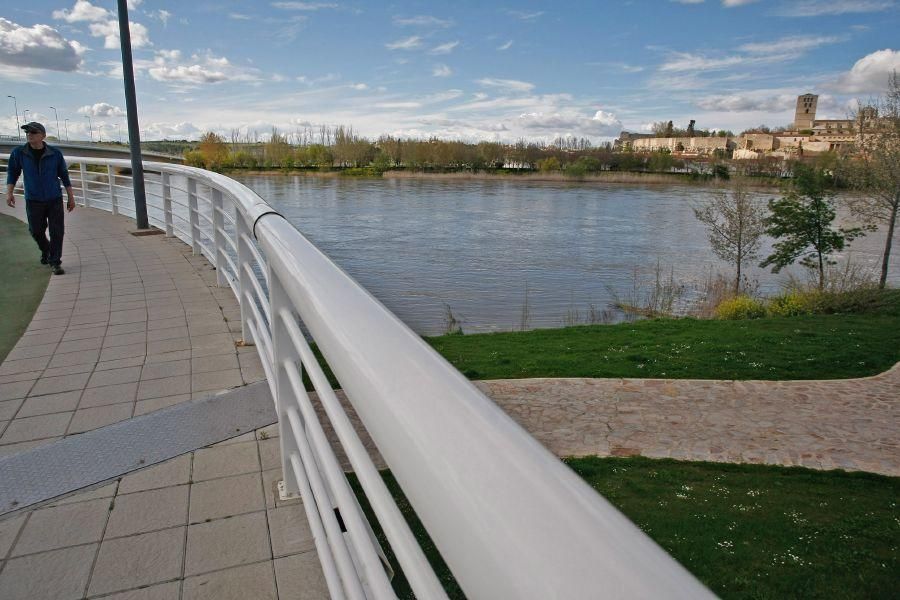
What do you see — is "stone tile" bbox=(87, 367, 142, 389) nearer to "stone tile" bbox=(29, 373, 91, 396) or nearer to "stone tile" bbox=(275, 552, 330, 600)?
"stone tile" bbox=(29, 373, 91, 396)

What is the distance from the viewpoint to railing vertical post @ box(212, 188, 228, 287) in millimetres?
4898

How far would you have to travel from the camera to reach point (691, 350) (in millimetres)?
9320

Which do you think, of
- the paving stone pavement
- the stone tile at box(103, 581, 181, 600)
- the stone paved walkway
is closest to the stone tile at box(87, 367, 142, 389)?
the stone paved walkway

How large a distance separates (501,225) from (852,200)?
45.6 feet

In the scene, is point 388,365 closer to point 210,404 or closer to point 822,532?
point 210,404

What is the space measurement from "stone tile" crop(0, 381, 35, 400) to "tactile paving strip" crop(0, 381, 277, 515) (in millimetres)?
740

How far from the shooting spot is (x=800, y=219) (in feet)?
62.6

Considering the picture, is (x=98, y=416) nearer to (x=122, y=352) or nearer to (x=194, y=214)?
(x=122, y=352)

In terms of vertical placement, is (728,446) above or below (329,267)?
below

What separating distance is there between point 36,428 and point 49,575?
1.24 m

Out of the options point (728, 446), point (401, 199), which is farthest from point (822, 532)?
point (401, 199)

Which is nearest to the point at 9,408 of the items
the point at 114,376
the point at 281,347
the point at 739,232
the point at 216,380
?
the point at 114,376

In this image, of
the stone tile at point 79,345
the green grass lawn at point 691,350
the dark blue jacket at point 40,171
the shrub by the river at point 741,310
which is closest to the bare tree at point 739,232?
the shrub by the river at point 741,310

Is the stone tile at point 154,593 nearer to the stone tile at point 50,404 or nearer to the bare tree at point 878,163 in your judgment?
the stone tile at point 50,404
